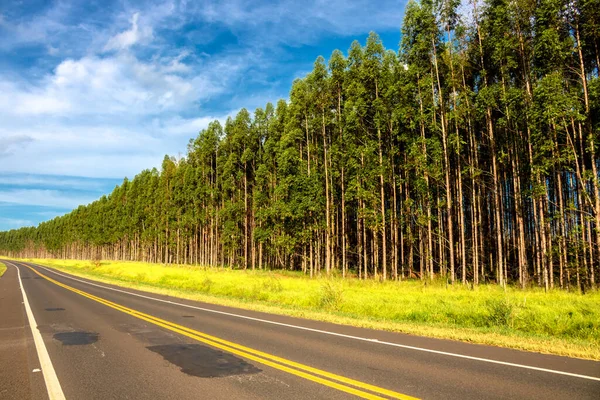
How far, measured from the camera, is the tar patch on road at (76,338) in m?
8.98

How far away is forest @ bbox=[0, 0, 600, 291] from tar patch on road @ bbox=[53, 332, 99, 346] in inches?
853

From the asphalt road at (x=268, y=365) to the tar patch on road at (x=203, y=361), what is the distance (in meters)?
0.02

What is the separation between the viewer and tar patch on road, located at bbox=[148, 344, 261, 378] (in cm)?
639

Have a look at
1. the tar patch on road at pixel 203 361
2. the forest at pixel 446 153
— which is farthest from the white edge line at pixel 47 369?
the forest at pixel 446 153

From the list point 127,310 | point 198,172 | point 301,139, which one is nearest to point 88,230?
point 198,172

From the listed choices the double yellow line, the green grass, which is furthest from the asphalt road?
the green grass

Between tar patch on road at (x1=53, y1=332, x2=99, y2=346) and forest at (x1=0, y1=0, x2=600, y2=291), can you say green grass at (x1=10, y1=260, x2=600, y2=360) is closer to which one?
tar patch on road at (x1=53, y1=332, x2=99, y2=346)

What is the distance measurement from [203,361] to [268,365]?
137 centimetres

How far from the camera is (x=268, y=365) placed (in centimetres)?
677

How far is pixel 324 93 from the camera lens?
36406 mm

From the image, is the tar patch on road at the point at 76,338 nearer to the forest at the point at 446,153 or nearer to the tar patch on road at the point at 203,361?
the tar patch on road at the point at 203,361

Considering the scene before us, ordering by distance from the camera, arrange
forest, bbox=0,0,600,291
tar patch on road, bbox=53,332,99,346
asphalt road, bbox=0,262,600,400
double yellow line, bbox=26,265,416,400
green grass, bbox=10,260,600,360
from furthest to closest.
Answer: forest, bbox=0,0,600,291 → green grass, bbox=10,260,600,360 → tar patch on road, bbox=53,332,99,346 → asphalt road, bbox=0,262,600,400 → double yellow line, bbox=26,265,416,400

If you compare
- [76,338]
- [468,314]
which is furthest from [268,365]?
[468,314]

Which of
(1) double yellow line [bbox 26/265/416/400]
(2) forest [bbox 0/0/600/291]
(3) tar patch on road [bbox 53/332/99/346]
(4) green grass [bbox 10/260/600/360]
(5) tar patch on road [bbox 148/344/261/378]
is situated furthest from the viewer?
(2) forest [bbox 0/0/600/291]
